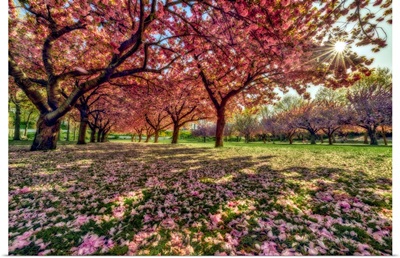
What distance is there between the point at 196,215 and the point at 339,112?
4334cm

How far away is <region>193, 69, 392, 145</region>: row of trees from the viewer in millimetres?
28391

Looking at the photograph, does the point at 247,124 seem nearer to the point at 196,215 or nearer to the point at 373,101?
the point at 373,101

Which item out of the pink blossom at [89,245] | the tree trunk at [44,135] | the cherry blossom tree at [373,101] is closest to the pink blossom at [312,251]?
the pink blossom at [89,245]

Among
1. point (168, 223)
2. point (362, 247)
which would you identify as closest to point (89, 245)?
point (168, 223)

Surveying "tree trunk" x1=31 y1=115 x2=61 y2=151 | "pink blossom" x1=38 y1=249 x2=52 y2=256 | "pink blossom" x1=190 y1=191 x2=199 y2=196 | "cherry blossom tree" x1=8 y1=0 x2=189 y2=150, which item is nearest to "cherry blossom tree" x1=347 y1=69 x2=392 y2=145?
"cherry blossom tree" x1=8 y1=0 x2=189 y2=150

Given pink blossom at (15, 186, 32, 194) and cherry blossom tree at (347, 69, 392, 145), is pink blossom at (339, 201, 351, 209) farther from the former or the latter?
cherry blossom tree at (347, 69, 392, 145)

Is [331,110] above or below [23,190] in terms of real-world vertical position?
above

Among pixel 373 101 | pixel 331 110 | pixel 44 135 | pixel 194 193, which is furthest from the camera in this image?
pixel 331 110

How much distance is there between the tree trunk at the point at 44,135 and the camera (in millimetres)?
11070

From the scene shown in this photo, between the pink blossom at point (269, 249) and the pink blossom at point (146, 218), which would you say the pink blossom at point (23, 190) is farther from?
the pink blossom at point (269, 249)

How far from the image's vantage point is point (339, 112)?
3447 cm

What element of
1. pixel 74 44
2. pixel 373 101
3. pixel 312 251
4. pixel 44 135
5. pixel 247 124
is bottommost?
pixel 312 251

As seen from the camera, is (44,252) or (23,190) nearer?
(44,252)

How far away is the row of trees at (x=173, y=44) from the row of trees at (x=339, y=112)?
12.4 m
